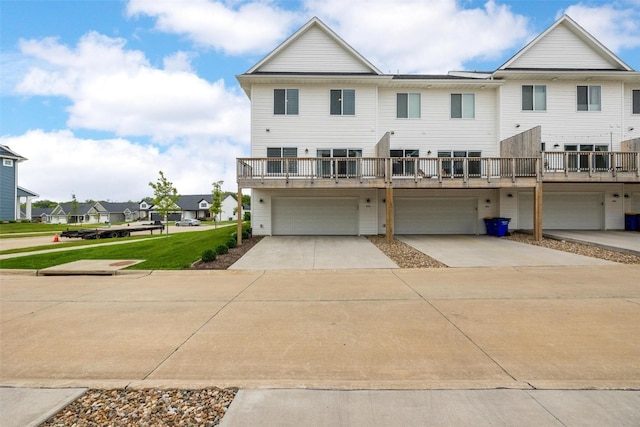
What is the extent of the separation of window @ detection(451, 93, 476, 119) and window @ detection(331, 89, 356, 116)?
5.63 meters

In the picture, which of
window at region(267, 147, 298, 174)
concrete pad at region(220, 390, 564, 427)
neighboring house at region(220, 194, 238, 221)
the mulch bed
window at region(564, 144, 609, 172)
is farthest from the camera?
neighboring house at region(220, 194, 238, 221)

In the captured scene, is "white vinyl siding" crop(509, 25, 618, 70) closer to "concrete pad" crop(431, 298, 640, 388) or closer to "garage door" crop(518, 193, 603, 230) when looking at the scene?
"garage door" crop(518, 193, 603, 230)

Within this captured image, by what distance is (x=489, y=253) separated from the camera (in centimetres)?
1273

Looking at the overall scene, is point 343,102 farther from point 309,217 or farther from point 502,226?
point 502,226

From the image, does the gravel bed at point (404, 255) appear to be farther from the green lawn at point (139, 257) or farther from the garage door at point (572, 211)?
the garage door at point (572, 211)

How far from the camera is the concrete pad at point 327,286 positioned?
718cm

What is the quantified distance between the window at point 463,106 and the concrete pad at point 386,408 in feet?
58.0

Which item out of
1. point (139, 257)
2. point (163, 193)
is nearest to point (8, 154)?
point (163, 193)

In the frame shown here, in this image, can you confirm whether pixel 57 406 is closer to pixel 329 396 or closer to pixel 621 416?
pixel 329 396

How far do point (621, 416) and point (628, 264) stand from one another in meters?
10.6

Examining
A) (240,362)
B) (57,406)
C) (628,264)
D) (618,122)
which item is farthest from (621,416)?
(618,122)

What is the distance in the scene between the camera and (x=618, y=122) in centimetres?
1833

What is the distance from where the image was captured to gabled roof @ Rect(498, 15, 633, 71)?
18375mm

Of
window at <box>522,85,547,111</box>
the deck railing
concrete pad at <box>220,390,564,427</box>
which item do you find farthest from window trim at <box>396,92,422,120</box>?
concrete pad at <box>220,390,564,427</box>
